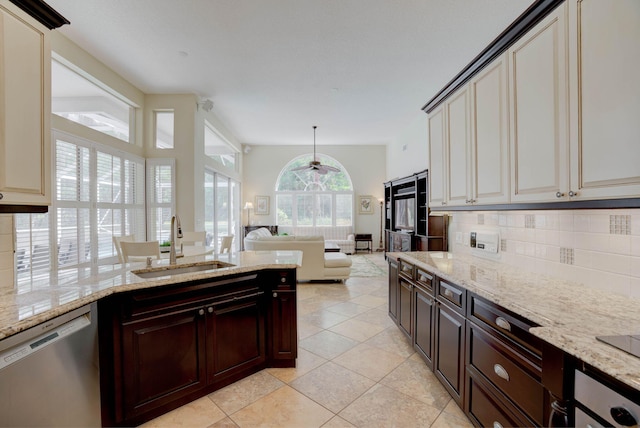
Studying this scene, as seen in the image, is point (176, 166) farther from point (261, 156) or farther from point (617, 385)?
point (617, 385)

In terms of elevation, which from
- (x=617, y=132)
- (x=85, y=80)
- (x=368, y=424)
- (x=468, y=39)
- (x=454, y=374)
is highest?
(x=468, y=39)

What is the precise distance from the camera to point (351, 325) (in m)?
3.27

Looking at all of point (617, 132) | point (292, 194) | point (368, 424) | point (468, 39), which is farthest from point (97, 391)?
point (292, 194)

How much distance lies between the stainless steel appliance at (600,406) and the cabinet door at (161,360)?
6.34 feet

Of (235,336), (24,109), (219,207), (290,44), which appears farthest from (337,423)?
(219,207)

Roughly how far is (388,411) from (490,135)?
6.64 feet

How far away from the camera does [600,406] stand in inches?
32.8

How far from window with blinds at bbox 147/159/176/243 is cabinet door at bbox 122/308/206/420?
3.43 metres

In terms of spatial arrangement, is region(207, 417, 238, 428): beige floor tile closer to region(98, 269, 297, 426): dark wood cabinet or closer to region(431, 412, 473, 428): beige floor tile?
region(98, 269, 297, 426): dark wood cabinet

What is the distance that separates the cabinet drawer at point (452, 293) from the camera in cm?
171

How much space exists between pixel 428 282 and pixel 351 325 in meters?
1.44

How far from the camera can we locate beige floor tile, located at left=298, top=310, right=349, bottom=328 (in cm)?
333

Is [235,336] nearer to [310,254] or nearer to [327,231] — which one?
[310,254]

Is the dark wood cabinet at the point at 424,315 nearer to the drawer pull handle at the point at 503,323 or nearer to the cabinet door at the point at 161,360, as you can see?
the drawer pull handle at the point at 503,323
